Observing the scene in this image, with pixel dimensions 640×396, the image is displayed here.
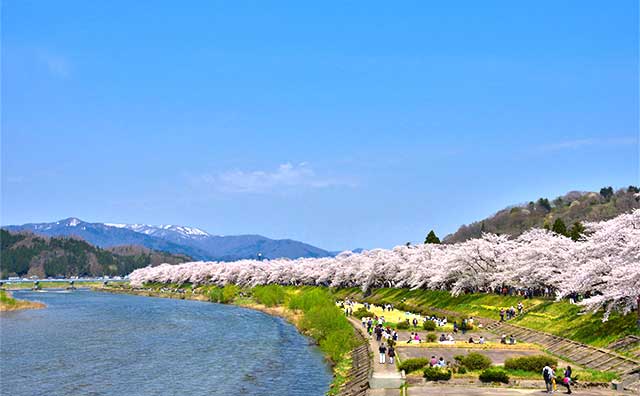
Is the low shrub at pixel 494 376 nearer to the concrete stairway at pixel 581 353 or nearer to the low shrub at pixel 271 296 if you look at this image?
the concrete stairway at pixel 581 353

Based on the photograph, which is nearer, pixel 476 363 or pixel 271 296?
pixel 476 363

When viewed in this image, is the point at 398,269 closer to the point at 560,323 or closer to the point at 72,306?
the point at 560,323

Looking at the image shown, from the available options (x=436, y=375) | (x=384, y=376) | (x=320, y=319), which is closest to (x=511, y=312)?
(x=320, y=319)

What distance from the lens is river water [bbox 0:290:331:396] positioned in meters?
53.8

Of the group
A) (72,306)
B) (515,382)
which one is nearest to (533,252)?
(515,382)

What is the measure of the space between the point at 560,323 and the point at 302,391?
28.6m

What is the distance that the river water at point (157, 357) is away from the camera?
53.8 m

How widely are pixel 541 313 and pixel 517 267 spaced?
56.5 feet

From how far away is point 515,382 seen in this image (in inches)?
1662

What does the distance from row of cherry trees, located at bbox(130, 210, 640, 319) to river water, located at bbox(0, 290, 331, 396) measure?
85.1 ft

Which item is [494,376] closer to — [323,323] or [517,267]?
[323,323]

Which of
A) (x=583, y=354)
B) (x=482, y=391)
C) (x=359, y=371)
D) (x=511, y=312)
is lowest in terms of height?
(x=359, y=371)

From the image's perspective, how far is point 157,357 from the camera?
70.0 meters

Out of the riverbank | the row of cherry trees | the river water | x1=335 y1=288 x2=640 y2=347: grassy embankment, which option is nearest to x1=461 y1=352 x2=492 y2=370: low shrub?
the riverbank
